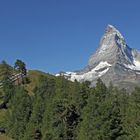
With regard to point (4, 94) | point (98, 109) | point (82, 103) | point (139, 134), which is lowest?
point (139, 134)

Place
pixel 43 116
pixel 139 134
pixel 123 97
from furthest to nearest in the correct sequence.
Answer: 1. pixel 123 97
2. pixel 43 116
3. pixel 139 134

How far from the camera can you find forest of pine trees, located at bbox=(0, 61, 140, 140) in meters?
102

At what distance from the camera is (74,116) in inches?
4722

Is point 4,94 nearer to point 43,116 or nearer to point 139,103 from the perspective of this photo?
point 43,116

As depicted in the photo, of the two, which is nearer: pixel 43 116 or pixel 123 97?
pixel 43 116

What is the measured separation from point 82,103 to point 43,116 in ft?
33.6

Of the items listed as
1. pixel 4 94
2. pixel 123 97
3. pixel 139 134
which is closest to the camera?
pixel 139 134

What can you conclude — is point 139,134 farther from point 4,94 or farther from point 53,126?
point 4,94

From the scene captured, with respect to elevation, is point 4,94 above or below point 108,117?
above

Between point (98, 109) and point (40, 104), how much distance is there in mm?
31705

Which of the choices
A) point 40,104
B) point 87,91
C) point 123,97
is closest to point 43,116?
point 40,104

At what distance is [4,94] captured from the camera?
594 feet

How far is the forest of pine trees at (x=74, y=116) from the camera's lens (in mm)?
101688

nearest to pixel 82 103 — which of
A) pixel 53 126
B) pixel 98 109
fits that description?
pixel 53 126
